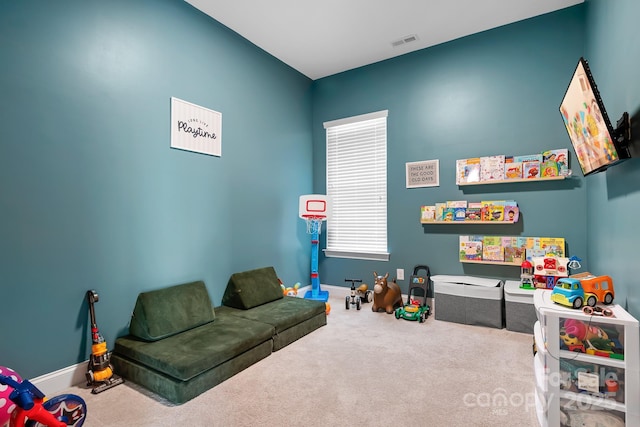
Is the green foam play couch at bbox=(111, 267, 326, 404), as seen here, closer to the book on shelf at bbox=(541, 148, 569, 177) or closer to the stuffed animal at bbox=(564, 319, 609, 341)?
the stuffed animal at bbox=(564, 319, 609, 341)

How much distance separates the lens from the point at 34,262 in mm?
1966

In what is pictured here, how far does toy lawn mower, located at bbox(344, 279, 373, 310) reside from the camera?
12.3ft

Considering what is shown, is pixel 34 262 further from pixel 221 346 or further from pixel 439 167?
pixel 439 167

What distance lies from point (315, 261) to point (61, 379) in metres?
2.64

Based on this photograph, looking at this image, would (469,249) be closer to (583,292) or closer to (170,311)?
(583,292)

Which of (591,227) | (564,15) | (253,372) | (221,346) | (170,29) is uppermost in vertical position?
(564,15)

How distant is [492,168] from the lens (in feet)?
10.9

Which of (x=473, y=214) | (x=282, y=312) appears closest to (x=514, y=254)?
(x=473, y=214)

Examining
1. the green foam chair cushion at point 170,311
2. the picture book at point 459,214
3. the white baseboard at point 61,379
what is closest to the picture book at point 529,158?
the picture book at point 459,214

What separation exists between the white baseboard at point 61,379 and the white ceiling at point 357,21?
302 cm

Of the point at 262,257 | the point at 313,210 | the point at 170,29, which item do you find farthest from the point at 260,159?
the point at 170,29

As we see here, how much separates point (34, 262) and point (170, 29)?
2067 mm

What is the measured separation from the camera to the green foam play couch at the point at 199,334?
197cm

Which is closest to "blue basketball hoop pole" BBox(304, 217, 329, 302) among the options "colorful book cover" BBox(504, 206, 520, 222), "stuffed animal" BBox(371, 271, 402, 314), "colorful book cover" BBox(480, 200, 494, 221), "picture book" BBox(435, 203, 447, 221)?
"stuffed animal" BBox(371, 271, 402, 314)
